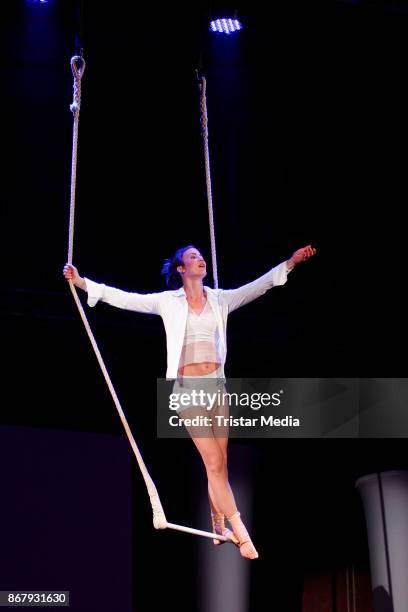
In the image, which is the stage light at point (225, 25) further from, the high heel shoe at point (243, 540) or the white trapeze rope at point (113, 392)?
the high heel shoe at point (243, 540)

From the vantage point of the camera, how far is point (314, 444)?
19.7ft

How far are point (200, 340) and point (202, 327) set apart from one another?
60 mm

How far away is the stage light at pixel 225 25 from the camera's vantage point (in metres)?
4.73

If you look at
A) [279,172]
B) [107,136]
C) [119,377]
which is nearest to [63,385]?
[119,377]

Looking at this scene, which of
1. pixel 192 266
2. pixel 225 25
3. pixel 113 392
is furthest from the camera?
pixel 225 25

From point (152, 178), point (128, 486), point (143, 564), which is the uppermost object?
point (152, 178)

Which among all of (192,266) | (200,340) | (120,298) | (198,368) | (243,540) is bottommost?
(243,540)

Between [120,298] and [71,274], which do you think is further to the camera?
[120,298]

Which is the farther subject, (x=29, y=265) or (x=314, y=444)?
(x=314, y=444)

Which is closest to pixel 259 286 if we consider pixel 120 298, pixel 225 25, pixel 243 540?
pixel 120 298

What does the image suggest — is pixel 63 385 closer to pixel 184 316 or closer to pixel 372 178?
→ pixel 184 316

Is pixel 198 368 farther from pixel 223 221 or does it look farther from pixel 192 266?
pixel 223 221

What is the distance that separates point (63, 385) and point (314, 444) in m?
1.69

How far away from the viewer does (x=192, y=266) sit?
4309mm
